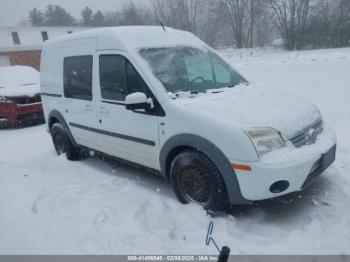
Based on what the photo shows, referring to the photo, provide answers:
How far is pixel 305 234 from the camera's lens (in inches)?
119

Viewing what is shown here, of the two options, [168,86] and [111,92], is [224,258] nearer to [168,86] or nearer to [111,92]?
[168,86]

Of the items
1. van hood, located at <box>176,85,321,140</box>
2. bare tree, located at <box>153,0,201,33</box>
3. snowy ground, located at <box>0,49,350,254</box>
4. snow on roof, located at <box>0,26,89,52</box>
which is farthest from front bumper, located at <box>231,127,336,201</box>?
snow on roof, located at <box>0,26,89,52</box>

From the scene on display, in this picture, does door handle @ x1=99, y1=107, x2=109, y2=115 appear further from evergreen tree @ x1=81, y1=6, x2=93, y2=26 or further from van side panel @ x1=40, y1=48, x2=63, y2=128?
evergreen tree @ x1=81, y1=6, x2=93, y2=26

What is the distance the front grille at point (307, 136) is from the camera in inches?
125

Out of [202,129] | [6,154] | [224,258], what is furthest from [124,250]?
[6,154]

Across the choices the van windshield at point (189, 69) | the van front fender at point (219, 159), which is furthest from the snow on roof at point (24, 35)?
the van front fender at point (219, 159)

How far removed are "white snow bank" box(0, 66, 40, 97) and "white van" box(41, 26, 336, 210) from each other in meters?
4.50

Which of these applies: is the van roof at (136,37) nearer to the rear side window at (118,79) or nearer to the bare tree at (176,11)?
the rear side window at (118,79)

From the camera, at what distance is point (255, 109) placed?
131 inches

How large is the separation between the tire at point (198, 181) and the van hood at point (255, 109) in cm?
50

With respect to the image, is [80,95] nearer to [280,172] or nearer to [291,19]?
[280,172]

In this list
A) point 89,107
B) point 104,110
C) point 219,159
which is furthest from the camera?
point 89,107

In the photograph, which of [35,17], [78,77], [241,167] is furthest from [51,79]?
[35,17]

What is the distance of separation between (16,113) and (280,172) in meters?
7.97
